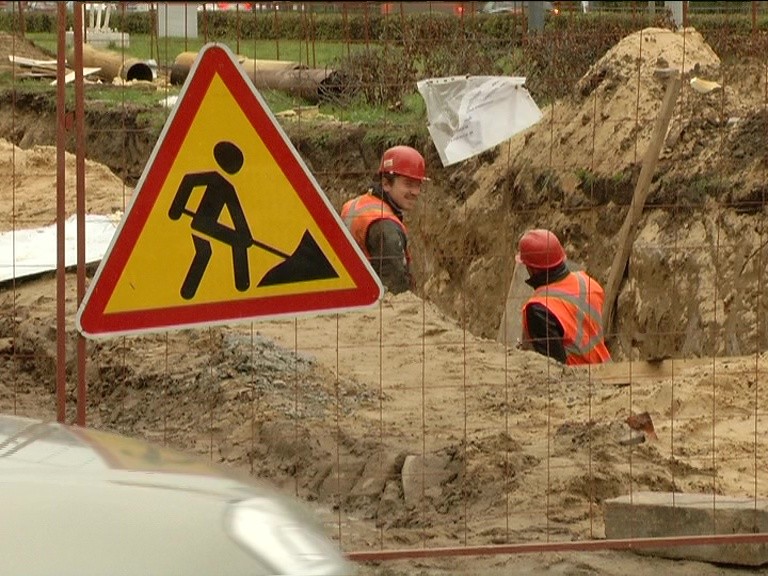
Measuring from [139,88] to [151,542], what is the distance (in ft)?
42.2

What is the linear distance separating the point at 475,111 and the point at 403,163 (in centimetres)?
356

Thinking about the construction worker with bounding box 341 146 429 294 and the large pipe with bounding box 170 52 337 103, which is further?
the large pipe with bounding box 170 52 337 103

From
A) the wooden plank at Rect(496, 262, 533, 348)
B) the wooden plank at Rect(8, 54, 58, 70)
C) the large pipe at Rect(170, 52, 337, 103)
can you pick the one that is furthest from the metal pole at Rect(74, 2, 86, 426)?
the wooden plank at Rect(8, 54, 58, 70)

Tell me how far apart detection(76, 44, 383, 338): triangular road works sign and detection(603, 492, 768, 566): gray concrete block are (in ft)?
5.79

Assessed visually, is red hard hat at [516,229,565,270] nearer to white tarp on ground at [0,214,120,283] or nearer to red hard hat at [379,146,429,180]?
red hard hat at [379,146,429,180]

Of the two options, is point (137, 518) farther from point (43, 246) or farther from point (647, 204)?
point (647, 204)

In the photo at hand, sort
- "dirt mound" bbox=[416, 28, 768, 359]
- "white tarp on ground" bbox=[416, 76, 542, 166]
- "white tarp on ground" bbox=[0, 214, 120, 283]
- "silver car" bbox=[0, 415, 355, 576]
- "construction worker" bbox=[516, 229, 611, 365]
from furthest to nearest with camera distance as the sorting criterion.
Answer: "dirt mound" bbox=[416, 28, 768, 359]
"white tarp on ground" bbox=[0, 214, 120, 283]
"construction worker" bbox=[516, 229, 611, 365]
"white tarp on ground" bbox=[416, 76, 542, 166]
"silver car" bbox=[0, 415, 355, 576]

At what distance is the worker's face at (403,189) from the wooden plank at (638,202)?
8.10 ft

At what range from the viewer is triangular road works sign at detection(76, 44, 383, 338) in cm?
572

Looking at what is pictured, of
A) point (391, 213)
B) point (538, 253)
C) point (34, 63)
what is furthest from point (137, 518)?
point (34, 63)

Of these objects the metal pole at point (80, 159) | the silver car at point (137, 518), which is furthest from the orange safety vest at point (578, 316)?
the silver car at point (137, 518)

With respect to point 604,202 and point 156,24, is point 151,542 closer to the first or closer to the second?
point 156,24

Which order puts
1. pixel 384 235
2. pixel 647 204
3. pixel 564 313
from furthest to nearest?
pixel 647 204 → pixel 564 313 → pixel 384 235

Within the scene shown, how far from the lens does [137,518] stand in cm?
320
